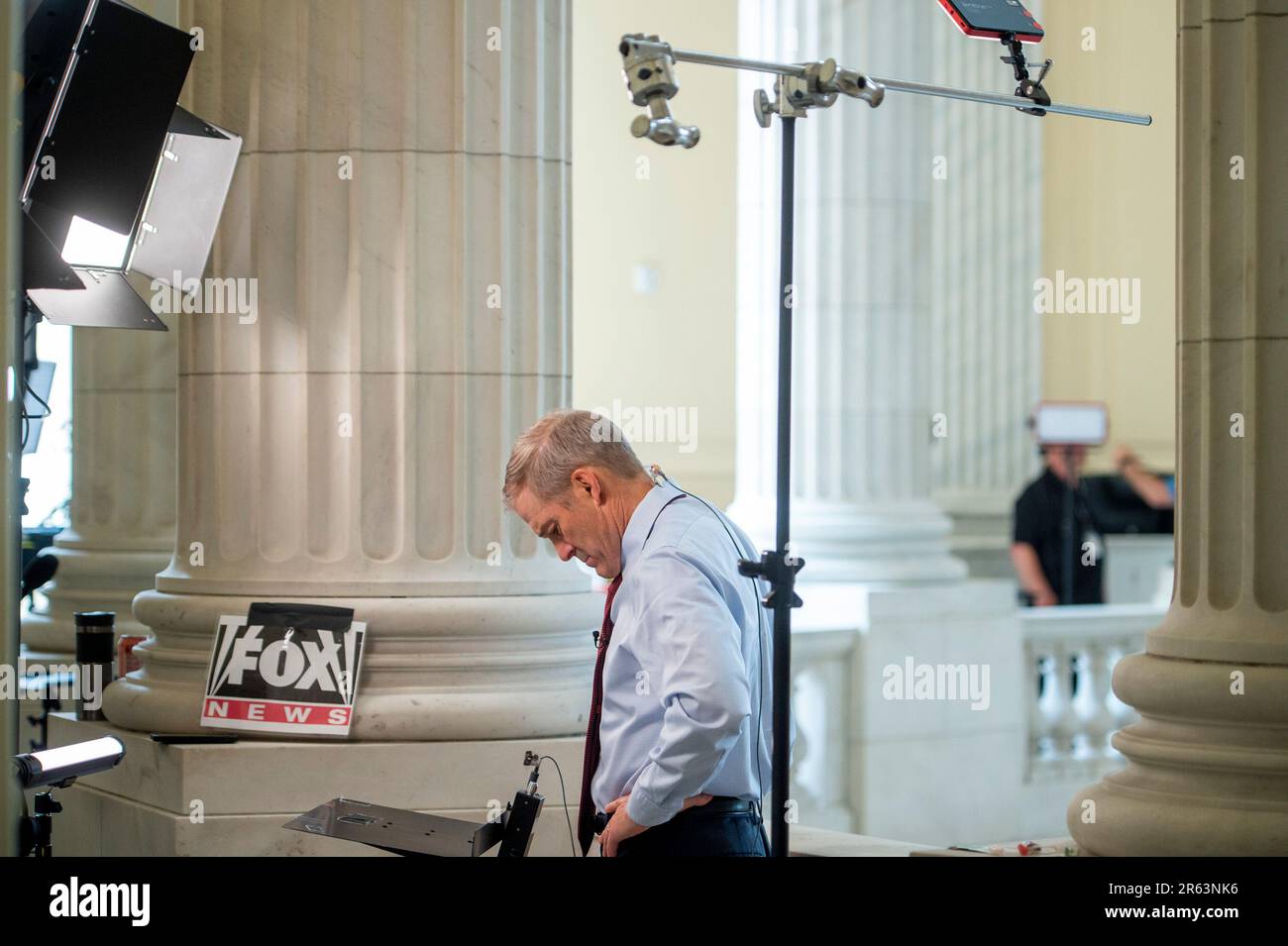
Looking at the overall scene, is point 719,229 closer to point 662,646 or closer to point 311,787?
point 311,787

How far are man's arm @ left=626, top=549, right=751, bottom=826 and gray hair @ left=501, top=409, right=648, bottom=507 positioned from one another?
0.33 metres

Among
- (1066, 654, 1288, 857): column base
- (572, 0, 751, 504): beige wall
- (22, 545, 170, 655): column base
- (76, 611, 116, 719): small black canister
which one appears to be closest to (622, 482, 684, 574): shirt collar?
(1066, 654, 1288, 857): column base

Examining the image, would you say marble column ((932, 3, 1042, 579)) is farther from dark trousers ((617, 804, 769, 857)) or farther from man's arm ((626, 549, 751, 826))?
man's arm ((626, 549, 751, 826))

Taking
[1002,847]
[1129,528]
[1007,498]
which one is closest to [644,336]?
[1007,498]

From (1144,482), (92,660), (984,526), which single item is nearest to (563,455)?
(92,660)

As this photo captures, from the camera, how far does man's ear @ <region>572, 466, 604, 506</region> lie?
3.35 metres

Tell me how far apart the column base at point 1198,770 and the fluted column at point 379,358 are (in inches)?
63.4

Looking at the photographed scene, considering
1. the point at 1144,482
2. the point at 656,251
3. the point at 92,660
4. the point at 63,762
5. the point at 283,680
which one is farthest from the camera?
the point at 656,251

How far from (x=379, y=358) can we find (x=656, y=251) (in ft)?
32.1

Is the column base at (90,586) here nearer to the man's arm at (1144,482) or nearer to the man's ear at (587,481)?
the man's ear at (587,481)

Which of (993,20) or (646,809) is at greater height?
(993,20)

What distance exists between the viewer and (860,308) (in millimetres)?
8180

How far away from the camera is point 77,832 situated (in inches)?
204
